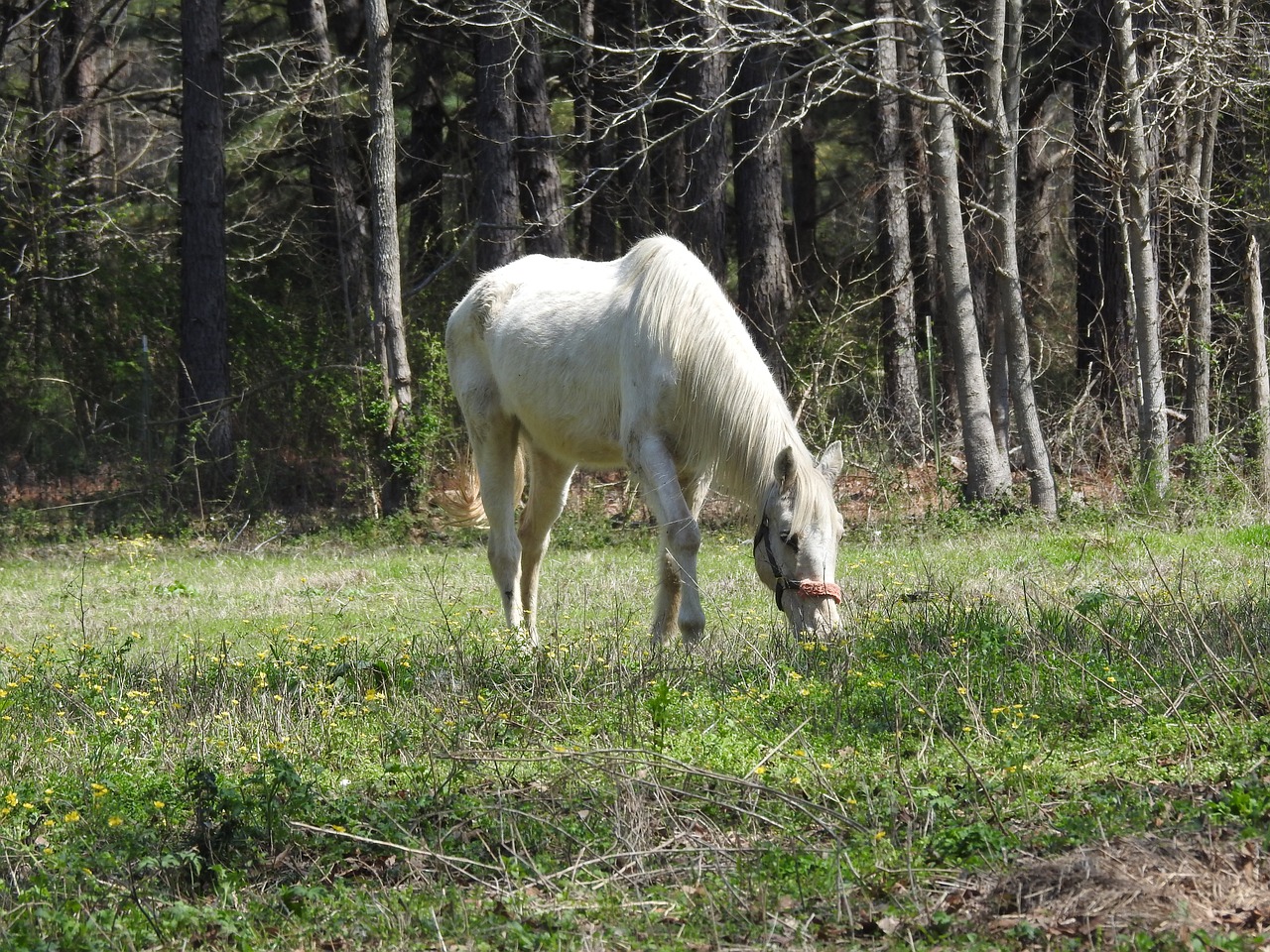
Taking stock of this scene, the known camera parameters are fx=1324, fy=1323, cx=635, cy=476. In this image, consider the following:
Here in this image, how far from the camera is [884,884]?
10.9 ft

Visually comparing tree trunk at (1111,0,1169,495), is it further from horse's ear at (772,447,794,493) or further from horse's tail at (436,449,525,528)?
horse's ear at (772,447,794,493)

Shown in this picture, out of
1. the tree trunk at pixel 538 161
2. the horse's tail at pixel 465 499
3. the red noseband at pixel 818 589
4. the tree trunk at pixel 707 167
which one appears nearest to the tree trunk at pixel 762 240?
the tree trunk at pixel 707 167

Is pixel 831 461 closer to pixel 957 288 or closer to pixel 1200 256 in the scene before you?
pixel 957 288

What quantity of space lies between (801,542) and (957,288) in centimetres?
710

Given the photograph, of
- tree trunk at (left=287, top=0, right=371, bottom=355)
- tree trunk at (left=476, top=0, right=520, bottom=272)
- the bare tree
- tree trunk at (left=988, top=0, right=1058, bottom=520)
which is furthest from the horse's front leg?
tree trunk at (left=287, top=0, right=371, bottom=355)

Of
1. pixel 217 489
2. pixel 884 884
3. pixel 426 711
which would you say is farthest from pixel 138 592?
pixel 884 884

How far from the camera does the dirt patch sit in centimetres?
297

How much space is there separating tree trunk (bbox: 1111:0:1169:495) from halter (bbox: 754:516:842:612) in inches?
269

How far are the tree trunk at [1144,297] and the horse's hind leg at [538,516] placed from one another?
6303 mm

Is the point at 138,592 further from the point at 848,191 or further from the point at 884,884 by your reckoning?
the point at 848,191

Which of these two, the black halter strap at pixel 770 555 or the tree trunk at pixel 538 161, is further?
the tree trunk at pixel 538 161

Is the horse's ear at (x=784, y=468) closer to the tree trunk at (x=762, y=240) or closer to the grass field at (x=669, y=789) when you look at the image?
the grass field at (x=669, y=789)

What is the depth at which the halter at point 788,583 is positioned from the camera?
644cm

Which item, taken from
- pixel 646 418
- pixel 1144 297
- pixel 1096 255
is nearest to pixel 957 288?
pixel 1144 297
